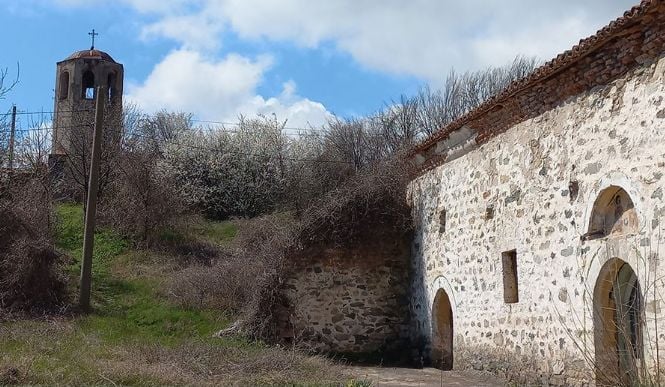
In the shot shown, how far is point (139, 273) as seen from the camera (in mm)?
19359

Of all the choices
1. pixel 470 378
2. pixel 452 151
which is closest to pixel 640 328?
pixel 470 378

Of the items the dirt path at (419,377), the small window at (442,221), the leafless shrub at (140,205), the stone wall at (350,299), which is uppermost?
the leafless shrub at (140,205)

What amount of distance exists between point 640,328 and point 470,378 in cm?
414

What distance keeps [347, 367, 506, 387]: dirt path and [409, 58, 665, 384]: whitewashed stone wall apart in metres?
0.28

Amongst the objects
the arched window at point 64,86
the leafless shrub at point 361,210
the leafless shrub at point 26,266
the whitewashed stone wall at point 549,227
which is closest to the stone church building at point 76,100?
the arched window at point 64,86

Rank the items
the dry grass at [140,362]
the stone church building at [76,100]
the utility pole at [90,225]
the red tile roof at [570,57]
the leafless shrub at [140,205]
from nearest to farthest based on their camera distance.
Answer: the red tile roof at [570,57], the dry grass at [140,362], the utility pole at [90,225], the leafless shrub at [140,205], the stone church building at [76,100]

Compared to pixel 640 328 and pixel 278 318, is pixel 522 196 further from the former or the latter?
pixel 278 318

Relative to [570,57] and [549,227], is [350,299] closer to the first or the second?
[549,227]

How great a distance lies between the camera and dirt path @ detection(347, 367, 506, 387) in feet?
35.8

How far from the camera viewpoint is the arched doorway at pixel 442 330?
1372cm

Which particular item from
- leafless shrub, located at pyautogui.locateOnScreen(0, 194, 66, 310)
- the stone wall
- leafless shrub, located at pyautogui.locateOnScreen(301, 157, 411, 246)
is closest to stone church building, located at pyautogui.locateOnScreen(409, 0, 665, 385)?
the stone wall

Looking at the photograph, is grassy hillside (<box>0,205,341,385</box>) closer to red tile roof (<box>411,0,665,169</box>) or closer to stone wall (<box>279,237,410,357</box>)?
stone wall (<box>279,237,410,357</box>)

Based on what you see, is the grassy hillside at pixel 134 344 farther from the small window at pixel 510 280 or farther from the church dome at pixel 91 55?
the church dome at pixel 91 55

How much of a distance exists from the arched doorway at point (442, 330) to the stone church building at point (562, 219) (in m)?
0.02
